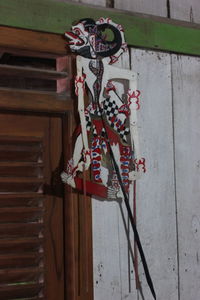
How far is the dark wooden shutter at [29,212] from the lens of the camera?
180 centimetres

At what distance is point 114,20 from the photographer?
79.7 inches


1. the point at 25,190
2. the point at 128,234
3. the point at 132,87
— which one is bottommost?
the point at 128,234

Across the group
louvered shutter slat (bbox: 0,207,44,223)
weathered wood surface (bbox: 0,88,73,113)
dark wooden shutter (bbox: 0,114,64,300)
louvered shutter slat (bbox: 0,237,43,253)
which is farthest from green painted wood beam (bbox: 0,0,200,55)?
louvered shutter slat (bbox: 0,237,43,253)

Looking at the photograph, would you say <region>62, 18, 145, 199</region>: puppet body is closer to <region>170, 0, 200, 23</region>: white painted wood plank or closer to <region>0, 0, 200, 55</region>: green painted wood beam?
<region>0, 0, 200, 55</region>: green painted wood beam

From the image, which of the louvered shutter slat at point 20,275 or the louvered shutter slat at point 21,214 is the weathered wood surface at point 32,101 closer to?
the louvered shutter slat at point 21,214

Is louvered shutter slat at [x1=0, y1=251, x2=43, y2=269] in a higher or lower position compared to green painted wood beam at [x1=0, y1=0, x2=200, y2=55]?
lower

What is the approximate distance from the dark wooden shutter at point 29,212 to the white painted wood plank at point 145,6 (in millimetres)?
567

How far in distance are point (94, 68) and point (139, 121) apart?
0.28m

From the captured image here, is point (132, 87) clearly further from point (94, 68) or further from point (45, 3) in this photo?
point (45, 3)

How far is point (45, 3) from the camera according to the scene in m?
1.89

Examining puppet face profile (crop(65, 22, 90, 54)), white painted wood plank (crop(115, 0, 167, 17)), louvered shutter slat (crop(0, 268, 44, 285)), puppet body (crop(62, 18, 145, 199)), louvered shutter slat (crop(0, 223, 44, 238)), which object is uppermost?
white painted wood plank (crop(115, 0, 167, 17))

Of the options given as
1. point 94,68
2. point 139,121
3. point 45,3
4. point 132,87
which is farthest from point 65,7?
point 139,121

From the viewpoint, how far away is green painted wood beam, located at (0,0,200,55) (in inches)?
72.2

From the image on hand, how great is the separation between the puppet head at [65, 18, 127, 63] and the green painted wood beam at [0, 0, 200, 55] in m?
0.04
